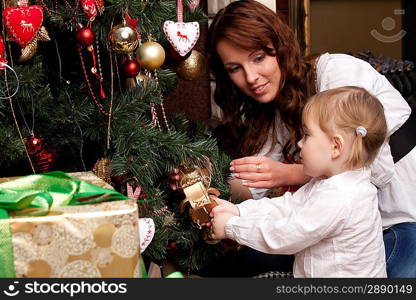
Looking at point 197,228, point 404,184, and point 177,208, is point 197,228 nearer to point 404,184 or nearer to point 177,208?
point 177,208

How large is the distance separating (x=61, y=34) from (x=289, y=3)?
1672 mm

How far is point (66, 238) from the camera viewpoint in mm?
971

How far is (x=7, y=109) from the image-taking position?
1.42m

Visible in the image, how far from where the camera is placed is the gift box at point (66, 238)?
97 cm

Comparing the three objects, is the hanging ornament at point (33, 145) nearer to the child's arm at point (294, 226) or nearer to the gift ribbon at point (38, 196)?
the gift ribbon at point (38, 196)

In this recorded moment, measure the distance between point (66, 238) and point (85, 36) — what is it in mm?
492

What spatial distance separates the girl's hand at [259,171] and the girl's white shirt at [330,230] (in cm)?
16

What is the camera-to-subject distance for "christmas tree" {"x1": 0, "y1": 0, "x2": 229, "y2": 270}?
4.16ft

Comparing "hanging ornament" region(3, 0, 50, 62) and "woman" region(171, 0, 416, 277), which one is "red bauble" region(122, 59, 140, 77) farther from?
"woman" region(171, 0, 416, 277)

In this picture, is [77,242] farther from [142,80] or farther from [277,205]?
[277,205]

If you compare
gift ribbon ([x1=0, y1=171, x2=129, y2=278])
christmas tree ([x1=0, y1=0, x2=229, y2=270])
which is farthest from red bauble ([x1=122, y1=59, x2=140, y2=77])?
gift ribbon ([x1=0, y1=171, x2=129, y2=278])

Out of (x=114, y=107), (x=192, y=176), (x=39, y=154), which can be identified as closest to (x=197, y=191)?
(x=192, y=176)

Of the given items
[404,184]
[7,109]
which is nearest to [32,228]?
[7,109]
